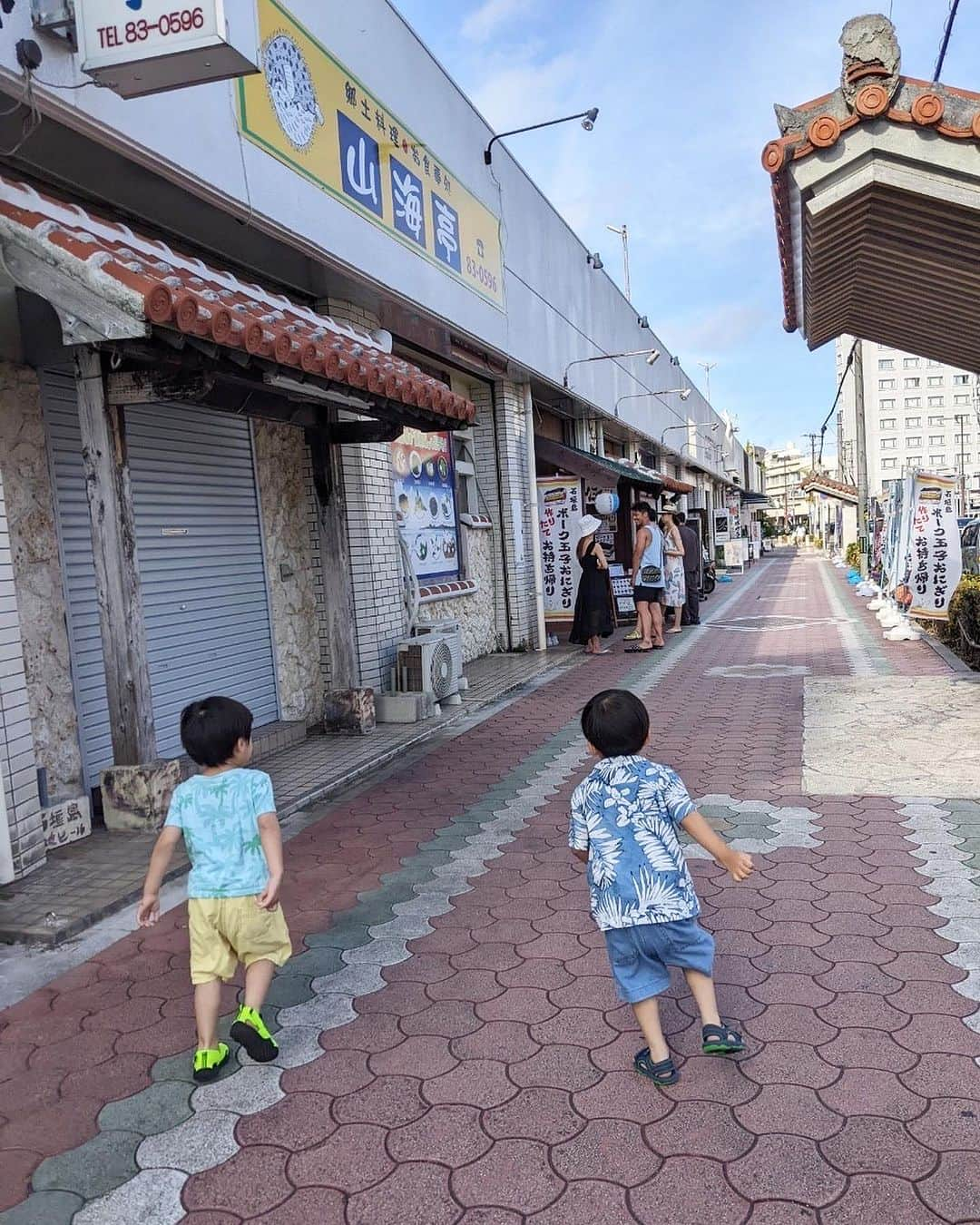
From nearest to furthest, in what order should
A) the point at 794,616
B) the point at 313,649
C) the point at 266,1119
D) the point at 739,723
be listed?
the point at 266,1119 < the point at 739,723 < the point at 313,649 < the point at 794,616

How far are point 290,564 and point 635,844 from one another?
20.3 feet

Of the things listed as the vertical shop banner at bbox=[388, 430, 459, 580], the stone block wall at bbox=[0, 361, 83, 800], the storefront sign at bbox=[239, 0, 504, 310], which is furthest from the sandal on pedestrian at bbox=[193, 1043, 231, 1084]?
the vertical shop banner at bbox=[388, 430, 459, 580]

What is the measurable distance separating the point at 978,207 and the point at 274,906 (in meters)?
5.31

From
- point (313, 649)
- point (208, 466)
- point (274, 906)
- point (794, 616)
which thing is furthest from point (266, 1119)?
point (794, 616)

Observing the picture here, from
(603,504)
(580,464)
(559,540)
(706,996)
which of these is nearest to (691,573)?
(603,504)

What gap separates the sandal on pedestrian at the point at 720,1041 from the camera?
2.82m

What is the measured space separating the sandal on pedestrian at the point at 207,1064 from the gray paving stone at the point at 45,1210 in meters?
0.53

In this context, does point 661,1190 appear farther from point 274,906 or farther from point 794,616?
point 794,616

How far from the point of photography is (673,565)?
14.5m

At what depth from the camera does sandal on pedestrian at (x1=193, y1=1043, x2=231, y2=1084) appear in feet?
9.75

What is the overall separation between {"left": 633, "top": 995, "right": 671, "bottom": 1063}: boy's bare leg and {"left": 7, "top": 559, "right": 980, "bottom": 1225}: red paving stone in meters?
0.10

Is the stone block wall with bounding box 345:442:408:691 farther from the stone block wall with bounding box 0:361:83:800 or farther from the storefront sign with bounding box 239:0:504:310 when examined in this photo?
the stone block wall with bounding box 0:361:83:800

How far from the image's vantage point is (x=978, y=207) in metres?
5.34

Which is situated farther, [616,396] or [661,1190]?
[616,396]
